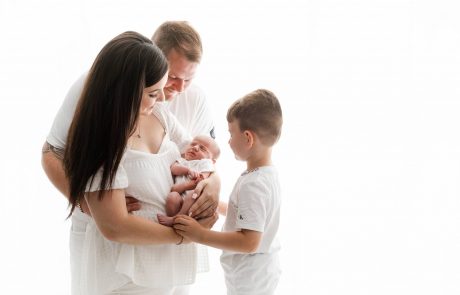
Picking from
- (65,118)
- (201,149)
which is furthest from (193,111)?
(65,118)

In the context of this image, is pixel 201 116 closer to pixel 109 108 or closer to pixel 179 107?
pixel 179 107

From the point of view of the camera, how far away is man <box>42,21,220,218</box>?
1.78m

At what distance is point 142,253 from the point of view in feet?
5.66

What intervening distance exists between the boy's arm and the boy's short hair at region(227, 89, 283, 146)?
0.28 m

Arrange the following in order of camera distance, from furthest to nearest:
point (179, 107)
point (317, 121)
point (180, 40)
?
point (317, 121) → point (179, 107) → point (180, 40)

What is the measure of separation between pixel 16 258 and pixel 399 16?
231cm

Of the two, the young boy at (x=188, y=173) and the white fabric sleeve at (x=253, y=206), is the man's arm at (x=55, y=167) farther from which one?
the white fabric sleeve at (x=253, y=206)

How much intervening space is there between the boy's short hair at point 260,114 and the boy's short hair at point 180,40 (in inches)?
11.7

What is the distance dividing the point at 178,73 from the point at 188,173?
351 millimetres

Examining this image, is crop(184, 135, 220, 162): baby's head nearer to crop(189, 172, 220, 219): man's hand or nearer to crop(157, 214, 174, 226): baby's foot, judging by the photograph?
crop(189, 172, 220, 219): man's hand

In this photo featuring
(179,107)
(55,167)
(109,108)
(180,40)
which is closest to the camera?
(109,108)

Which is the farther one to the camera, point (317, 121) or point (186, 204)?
point (317, 121)

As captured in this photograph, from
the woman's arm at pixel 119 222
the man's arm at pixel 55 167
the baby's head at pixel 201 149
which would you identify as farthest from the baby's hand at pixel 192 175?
the man's arm at pixel 55 167

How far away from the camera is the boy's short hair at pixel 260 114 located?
68.2 inches
